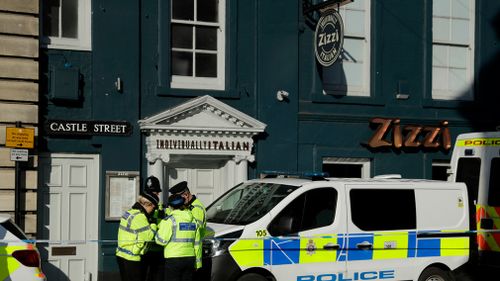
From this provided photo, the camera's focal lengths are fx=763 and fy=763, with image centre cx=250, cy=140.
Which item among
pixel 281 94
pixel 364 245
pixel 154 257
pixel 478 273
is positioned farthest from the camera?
pixel 281 94

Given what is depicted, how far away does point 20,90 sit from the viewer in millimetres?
12922

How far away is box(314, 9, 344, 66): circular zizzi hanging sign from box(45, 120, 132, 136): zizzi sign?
13.0 feet

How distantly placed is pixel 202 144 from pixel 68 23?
3.30m

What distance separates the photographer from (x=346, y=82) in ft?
52.8

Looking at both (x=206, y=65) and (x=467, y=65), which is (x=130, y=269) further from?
(x=467, y=65)

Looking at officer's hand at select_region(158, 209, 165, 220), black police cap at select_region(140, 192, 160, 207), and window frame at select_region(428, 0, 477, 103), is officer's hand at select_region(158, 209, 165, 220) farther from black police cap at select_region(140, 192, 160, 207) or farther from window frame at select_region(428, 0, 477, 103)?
window frame at select_region(428, 0, 477, 103)

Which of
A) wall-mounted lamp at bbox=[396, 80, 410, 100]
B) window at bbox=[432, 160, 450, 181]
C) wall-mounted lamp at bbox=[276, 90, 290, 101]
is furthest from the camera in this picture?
window at bbox=[432, 160, 450, 181]

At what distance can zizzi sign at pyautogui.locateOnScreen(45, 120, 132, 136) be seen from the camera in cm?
1336

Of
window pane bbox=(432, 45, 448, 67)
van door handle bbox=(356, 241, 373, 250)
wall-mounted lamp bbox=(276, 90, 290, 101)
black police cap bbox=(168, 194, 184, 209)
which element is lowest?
van door handle bbox=(356, 241, 373, 250)

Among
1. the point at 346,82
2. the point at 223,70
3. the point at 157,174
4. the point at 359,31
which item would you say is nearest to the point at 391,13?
the point at 359,31

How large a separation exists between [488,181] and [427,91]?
12.9ft

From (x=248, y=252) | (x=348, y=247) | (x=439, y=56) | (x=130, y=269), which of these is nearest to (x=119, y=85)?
(x=130, y=269)

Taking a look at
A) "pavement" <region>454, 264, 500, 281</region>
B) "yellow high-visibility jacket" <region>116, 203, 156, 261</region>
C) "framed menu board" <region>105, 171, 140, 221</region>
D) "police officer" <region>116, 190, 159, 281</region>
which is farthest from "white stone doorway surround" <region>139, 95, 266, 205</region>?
"pavement" <region>454, 264, 500, 281</region>

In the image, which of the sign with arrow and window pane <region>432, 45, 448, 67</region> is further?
window pane <region>432, 45, 448, 67</region>
